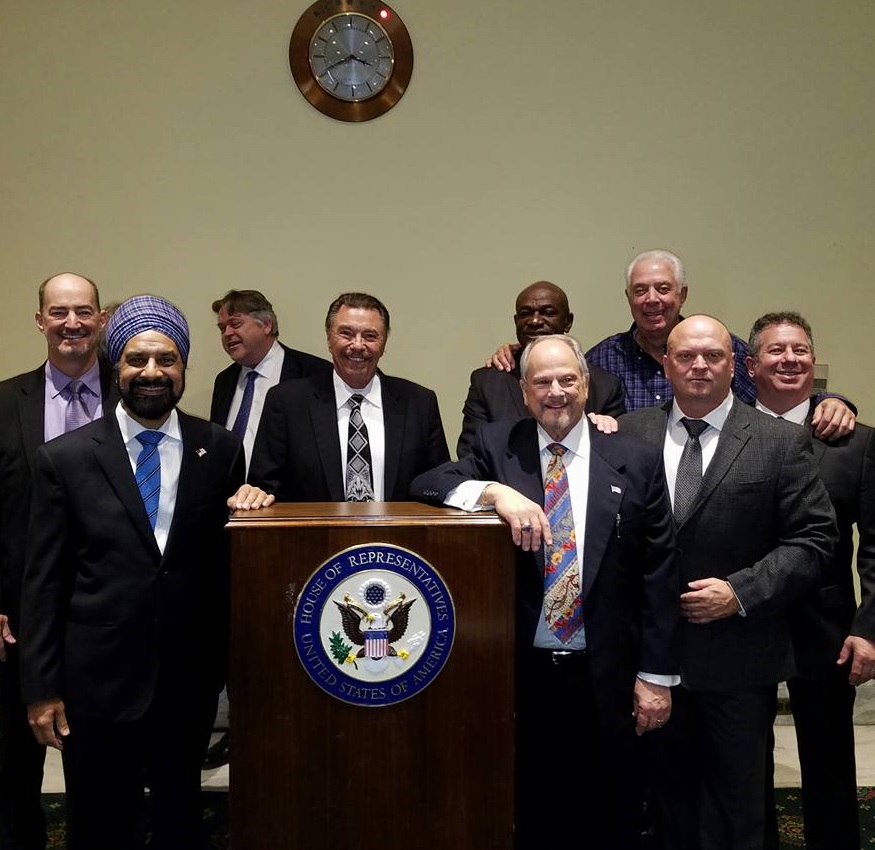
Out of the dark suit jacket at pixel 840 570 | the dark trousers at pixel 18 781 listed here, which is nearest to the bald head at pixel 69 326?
the dark trousers at pixel 18 781

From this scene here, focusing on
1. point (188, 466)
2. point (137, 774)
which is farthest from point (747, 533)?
point (137, 774)

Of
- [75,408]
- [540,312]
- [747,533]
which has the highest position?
[540,312]

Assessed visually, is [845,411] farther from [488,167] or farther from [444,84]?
[444,84]

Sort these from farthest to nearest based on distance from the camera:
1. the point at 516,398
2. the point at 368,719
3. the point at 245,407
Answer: the point at 245,407
the point at 516,398
the point at 368,719

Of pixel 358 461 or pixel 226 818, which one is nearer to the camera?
pixel 358 461

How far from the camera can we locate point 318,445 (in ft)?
9.04

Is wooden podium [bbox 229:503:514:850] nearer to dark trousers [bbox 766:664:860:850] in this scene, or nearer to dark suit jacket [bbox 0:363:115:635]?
dark suit jacket [bbox 0:363:115:635]

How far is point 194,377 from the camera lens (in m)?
4.53

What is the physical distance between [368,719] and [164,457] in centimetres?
83

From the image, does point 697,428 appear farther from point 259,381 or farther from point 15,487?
point 259,381

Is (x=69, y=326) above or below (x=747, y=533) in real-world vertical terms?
above

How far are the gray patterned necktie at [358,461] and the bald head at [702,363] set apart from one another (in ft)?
3.10

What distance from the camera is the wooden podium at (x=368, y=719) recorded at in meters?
1.92

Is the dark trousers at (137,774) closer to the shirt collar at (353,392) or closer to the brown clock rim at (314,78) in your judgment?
the shirt collar at (353,392)
